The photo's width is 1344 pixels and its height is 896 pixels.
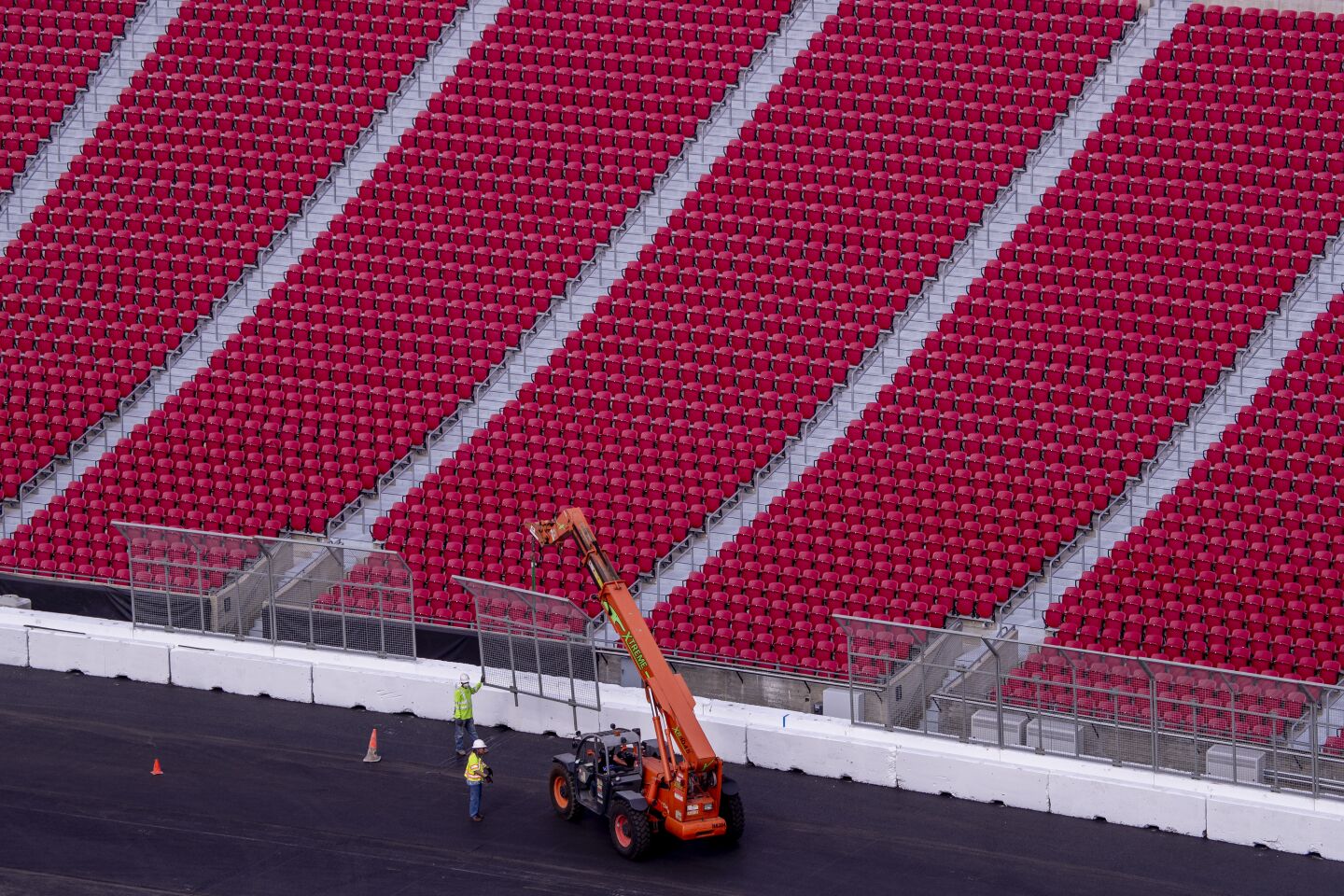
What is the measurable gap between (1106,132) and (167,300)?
549 inches

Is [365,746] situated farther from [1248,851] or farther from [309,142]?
[309,142]

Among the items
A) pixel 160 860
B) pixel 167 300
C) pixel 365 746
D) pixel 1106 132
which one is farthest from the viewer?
pixel 167 300

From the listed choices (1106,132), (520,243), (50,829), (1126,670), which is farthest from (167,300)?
(1126,670)

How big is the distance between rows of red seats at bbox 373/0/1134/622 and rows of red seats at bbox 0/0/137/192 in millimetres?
9880

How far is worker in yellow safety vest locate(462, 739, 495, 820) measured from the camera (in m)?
22.1

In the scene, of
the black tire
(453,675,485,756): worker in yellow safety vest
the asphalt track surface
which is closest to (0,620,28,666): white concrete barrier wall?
the asphalt track surface

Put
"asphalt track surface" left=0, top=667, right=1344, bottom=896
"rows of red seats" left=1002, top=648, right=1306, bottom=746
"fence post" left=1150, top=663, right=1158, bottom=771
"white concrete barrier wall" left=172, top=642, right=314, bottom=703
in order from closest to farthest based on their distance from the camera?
"asphalt track surface" left=0, top=667, right=1344, bottom=896, "rows of red seats" left=1002, top=648, right=1306, bottom=746, "fence post" left=1150, top=663, right=1158, bottom=771, "white concrete barrier wall" left=172, top=642, right=314, bottom=703

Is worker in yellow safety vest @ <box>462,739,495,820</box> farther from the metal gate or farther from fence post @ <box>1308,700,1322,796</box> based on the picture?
fence post @ <box>1308,700,1322,796</box>

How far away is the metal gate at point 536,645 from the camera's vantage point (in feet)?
80.2

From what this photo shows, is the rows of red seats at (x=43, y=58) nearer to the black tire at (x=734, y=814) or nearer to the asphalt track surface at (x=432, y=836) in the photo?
the asphalt track surface at (x=432, y=836)

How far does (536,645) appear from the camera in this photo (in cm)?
2475

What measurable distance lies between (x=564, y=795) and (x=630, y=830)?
1367 mm

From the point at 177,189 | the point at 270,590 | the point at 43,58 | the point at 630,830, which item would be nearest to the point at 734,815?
the point at 630,830

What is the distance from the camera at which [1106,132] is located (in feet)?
96.4
